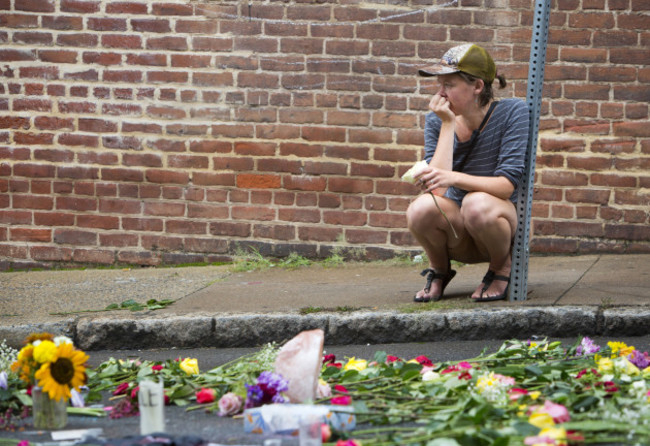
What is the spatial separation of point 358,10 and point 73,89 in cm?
218

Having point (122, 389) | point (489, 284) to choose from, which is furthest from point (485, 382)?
point (489, 284)

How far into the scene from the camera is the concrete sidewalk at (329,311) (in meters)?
4.27

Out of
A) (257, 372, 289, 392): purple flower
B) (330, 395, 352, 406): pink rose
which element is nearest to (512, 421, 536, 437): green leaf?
(330, 395, 352, 406): pink rose

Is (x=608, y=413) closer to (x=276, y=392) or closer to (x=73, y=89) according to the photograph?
(x=276, y=392)

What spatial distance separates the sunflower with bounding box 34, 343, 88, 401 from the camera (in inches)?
107

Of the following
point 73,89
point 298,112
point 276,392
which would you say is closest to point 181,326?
point 276,392

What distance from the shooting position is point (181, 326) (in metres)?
4.44

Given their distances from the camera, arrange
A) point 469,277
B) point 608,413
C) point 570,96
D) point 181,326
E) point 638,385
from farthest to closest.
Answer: point 570,96 < point 469,277 < point 181,326 < point 638,385 < point 608,413

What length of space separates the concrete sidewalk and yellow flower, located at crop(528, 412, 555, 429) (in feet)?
6.01

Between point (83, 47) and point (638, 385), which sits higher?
point (83, 47)

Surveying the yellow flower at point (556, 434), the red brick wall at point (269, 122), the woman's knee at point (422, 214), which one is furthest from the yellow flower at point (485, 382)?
the red brick wall at point (269, 122)

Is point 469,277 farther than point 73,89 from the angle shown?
No

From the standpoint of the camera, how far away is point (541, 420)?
95.0 inches

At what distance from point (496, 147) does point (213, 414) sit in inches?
88.7
